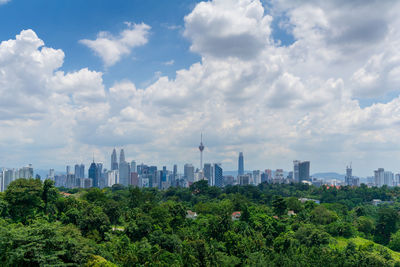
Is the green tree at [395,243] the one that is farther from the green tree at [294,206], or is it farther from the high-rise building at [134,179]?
the high-rise building at [134,179]

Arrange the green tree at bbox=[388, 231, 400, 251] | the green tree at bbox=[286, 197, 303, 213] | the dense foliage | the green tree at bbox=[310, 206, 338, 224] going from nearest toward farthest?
the dense foliage < the green tree at bbox=[388, 231, 400, 251] < the green tree at bbox=[310, 206, 338, 224] < the green tree at bbox=[286, 197, 303, 213]

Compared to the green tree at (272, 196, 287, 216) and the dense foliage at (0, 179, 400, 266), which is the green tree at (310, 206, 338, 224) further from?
the green tree at (272, 196, 287, 216)

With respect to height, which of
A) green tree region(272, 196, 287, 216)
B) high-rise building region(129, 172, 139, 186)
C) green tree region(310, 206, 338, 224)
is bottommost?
high-rise building region(129, 172, 139, 186)

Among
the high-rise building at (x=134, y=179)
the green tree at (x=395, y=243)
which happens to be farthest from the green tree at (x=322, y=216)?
the high-rise building at (x=134, y=179)

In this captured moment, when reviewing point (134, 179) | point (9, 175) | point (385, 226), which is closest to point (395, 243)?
point (385, 226)

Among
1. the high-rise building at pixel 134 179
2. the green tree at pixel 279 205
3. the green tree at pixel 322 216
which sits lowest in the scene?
the high-rise building at pixel 134 179

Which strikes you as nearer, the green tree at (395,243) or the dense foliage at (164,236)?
the dense foliage at (164,236)

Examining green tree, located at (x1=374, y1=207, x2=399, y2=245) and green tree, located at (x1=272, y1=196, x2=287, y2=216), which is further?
green tree, located at (x1=272, y1=196, x2=287, y2=216)

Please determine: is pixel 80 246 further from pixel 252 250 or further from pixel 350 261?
pixel 350 261

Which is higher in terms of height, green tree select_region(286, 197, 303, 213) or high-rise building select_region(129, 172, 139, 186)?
green tree select_region(286, 197, 303, 213)

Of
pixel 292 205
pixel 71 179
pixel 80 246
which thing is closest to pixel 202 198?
pixel 292 205

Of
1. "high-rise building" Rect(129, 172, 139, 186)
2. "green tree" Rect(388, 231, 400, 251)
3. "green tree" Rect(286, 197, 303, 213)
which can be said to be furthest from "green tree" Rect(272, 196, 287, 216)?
"high-rise building" Rect(129, 172, 139, 186)
